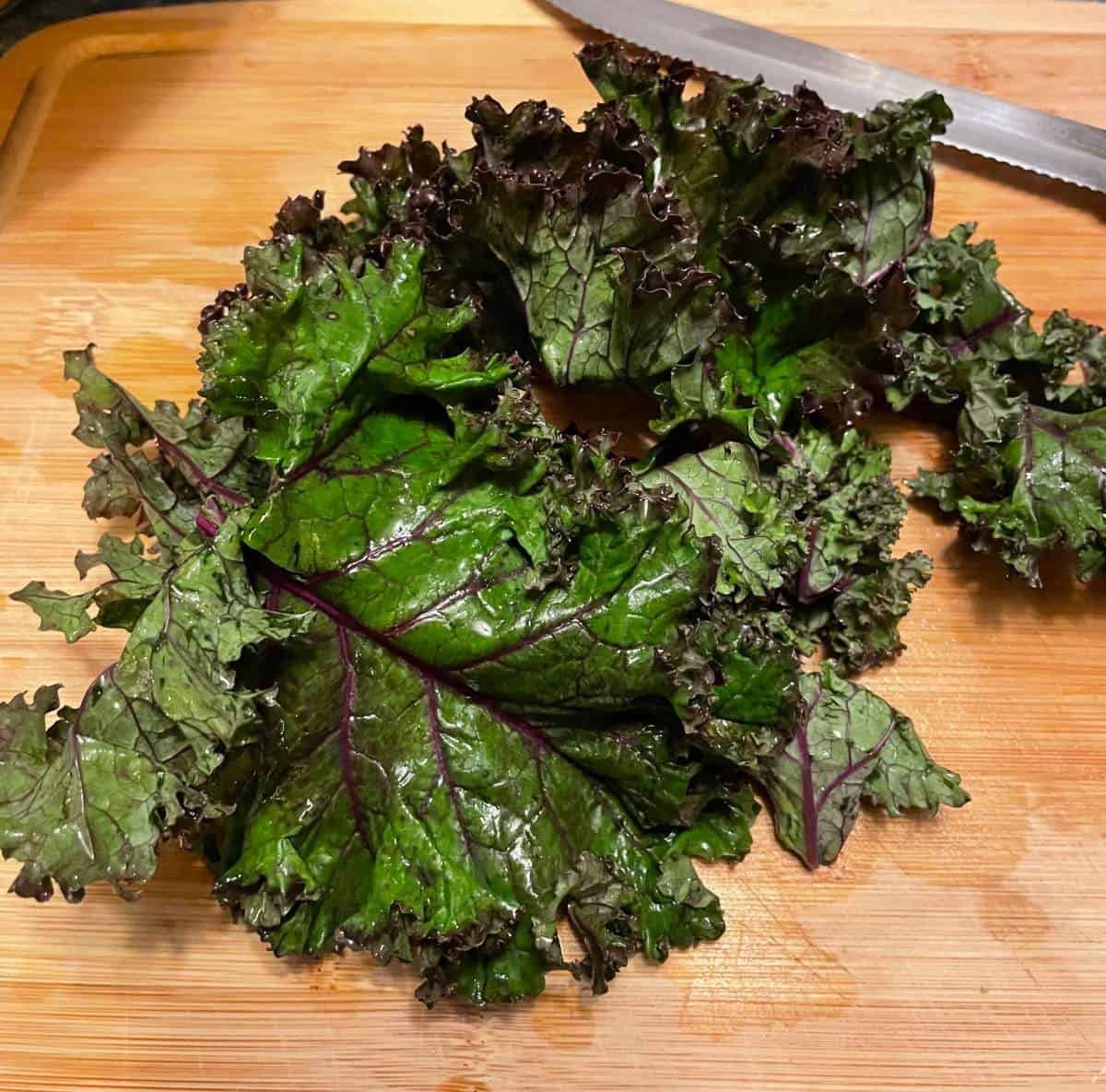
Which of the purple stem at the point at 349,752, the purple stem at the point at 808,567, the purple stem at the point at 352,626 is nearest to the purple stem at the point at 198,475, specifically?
the purple stem at the point at 352,626

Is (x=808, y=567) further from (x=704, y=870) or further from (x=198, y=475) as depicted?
(x=198, y=475)

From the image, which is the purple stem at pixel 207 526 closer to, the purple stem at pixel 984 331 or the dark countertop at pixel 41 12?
the purple stem at pixel 984 331

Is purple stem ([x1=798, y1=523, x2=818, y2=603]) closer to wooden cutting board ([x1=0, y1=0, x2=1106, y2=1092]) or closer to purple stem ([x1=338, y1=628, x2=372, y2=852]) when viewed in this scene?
wooden cutting board ([x1=0, y1=0, x2=1106, y2=1092])

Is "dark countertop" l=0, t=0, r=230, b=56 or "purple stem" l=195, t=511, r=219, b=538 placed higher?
"dark countertop" l=0, t=0, r=230, b=56

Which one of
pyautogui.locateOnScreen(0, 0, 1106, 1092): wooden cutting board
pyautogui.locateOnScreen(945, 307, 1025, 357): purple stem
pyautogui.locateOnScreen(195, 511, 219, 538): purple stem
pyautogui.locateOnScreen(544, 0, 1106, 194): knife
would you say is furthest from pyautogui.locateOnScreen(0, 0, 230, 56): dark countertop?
pyautogui.locateOnScreen(945, 307, 1025, 357): purple stem

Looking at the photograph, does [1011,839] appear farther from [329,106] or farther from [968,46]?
[329,106]

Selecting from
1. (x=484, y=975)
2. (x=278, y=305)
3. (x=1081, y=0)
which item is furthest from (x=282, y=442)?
(x=1081, y=0)
